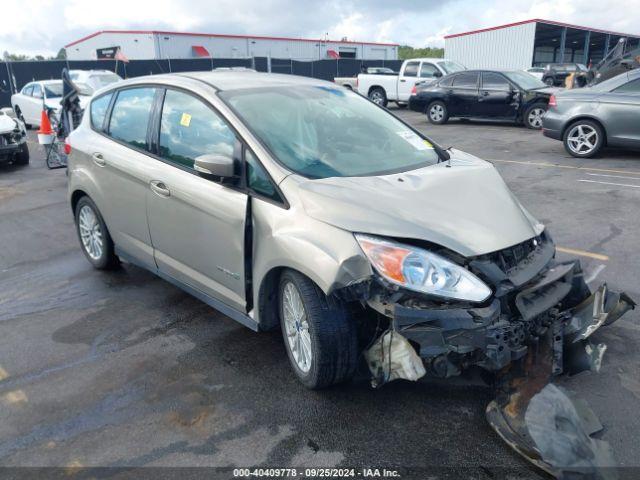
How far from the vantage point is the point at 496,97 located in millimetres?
14875

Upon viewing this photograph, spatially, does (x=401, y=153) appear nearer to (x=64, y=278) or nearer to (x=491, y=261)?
(x=491, y=261)

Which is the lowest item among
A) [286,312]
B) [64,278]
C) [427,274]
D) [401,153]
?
[64,278]

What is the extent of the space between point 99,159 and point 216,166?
181cm

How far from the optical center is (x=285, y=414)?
122 inches

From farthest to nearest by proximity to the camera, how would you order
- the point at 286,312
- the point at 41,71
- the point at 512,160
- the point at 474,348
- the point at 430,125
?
the point at 41,71 < the point at 430,125 < the point at 512,160 < the point at 286,312 < the point at 474,348

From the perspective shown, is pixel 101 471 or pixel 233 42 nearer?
pixel 101 471

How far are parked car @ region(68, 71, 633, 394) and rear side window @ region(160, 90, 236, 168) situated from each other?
0.04ft

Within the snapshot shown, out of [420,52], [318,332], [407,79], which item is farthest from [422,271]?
[420,52]

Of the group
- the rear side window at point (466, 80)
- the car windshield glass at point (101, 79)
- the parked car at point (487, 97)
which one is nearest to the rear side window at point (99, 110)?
the parked car at point (487, 97)

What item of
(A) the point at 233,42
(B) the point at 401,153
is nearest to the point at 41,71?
(A) the point at 233,42

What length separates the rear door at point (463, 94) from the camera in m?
15.4

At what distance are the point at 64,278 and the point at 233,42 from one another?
48.6 metres

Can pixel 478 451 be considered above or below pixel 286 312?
below

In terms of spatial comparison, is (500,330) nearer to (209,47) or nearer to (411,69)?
(411,69)
